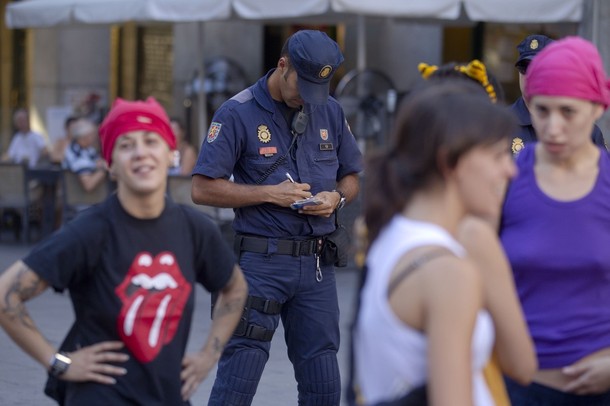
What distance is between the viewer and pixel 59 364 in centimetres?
378

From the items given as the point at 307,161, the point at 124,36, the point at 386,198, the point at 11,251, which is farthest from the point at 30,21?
the point at 386,198

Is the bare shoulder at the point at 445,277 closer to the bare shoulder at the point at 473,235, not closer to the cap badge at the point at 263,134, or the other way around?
the bare shoulder at the point at 473,235

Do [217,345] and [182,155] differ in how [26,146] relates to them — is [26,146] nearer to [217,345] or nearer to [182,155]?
[182,155]

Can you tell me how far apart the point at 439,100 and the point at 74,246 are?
137cm

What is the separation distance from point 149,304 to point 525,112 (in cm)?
224

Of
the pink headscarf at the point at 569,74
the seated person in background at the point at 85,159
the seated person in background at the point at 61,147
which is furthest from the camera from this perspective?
the seated person in background at the point at 61,147

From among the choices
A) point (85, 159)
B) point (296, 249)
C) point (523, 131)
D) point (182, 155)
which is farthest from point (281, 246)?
point (85, 159)

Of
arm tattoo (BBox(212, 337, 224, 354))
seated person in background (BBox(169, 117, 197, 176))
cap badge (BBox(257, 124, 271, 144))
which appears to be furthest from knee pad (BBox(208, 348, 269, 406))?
seated person in background (BBox(169, 117, 197, 176))

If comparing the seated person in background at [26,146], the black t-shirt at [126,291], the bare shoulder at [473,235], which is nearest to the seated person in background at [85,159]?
the seated person in background at [26,146]

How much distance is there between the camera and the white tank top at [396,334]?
8.89ft

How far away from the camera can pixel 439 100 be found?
2.80 meters

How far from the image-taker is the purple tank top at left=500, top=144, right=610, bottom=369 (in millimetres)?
3693

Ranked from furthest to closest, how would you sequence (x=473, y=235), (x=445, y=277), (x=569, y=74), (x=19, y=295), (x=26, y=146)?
(x=26, y=146), (x=19, y=295), (x=569, y=74), (x=473, y=235), (x=445, y=277)

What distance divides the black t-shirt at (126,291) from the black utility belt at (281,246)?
1785mm
